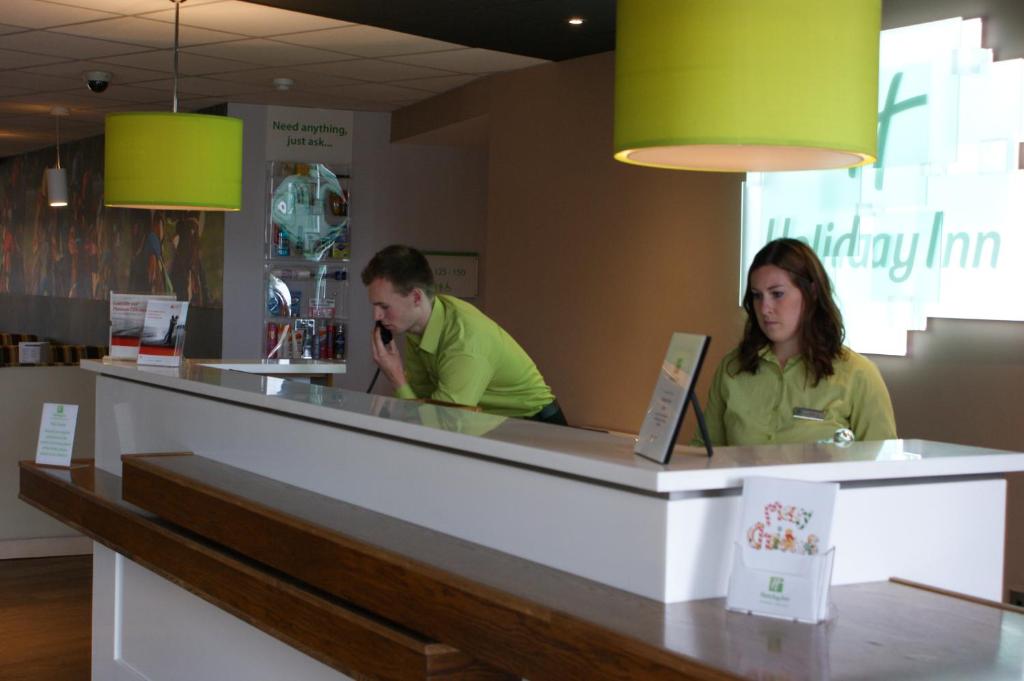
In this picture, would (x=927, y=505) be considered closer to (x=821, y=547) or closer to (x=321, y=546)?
(x=821, y=547)

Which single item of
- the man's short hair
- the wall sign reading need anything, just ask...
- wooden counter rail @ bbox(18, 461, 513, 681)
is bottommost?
wooden counter rail @ bbox(18, 461, 513, 681)

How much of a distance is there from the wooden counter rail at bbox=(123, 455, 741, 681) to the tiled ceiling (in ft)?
13.2

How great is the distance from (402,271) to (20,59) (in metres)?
5.19

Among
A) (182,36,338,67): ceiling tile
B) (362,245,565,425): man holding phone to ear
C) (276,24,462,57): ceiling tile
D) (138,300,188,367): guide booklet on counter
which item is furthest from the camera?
(182,36,338,67): ceiling tile

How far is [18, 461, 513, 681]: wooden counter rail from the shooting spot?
2.19 metres

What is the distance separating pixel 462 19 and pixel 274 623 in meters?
4.53

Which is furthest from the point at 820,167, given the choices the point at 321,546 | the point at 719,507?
the point at 321,546

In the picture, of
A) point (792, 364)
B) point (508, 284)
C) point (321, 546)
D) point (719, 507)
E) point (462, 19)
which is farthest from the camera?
point (508, 284)

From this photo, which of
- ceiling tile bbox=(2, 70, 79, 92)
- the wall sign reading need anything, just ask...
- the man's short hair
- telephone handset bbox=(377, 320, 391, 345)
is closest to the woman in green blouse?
the man's short hair

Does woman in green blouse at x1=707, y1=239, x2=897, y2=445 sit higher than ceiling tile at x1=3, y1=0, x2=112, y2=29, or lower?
lower

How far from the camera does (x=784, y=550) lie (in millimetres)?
1857

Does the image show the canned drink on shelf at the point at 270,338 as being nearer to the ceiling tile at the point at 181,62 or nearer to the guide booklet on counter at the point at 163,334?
the ceiling tile at the point at 181,62

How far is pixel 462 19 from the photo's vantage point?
6535 mm

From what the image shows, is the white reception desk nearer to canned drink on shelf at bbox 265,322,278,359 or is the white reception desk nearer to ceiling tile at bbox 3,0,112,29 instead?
ceiling tile at bbox 3,0,112,29
